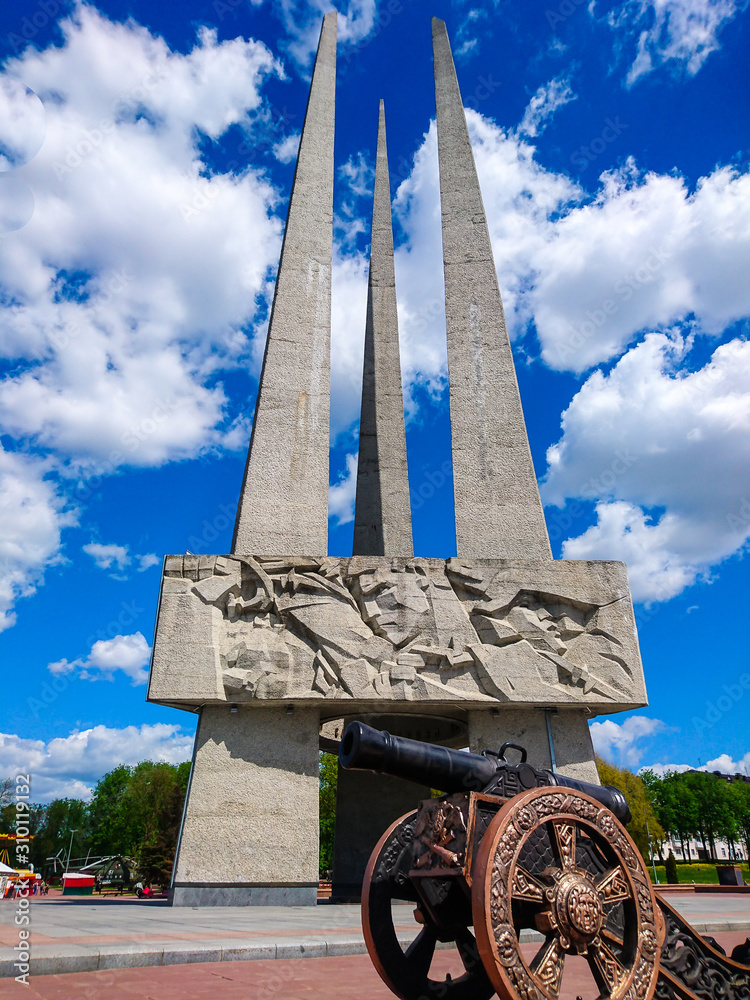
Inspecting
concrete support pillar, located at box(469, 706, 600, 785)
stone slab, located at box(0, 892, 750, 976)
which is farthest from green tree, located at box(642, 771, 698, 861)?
stone slab, located at box(0, 892, 750, 976)

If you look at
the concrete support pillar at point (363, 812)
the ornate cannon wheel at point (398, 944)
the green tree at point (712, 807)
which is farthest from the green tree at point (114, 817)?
the ornate cannon wheel at point (398, 944)

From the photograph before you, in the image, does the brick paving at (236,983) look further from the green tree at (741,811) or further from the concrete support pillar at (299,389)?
the green tree at (741,811)

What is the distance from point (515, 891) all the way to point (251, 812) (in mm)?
8462

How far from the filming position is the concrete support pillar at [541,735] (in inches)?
437

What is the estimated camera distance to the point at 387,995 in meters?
4.01

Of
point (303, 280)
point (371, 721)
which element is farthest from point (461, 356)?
point (371, 721)

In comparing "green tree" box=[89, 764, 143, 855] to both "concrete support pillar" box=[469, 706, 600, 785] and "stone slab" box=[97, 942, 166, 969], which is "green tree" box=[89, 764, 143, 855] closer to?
"concrete support pillar" box=[469, 706, 600, 785]

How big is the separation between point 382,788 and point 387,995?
524 inches

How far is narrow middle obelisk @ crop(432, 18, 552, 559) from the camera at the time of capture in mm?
12500

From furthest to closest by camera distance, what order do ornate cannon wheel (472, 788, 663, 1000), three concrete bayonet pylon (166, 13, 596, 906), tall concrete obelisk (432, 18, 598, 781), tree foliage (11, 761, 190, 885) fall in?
tree foliage (11, 761, 190, 885), tall concrete obelisk (432, 18, 598, 781), three concrete bayonet pylon (166, 13, 596, 906), ornate cannon wheel (472, 788, 663, 1000)

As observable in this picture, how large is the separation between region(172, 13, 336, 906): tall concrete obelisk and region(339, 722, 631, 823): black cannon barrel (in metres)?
7.75

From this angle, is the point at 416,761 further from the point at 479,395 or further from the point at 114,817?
the point at 114,817

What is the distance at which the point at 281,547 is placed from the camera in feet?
40.0

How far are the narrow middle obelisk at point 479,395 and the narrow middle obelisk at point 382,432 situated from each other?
Result: 18.1 feet
